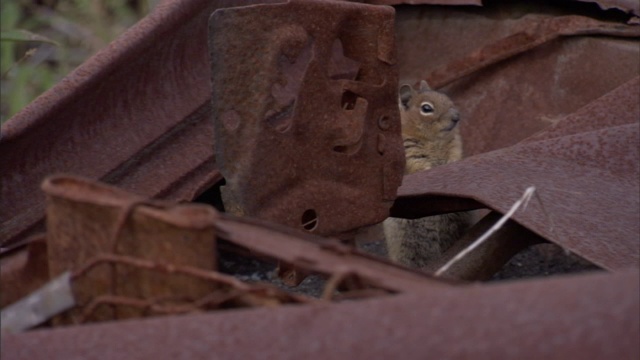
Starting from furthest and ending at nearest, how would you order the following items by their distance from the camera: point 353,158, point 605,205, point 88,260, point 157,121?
1. point 157,121
2. point 353,158
3. point 605,205
4. point 88,260

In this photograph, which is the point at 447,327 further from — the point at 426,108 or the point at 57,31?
the point at 57,31

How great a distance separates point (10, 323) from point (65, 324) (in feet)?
0.29

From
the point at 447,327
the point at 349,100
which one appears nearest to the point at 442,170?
the point at 349,100

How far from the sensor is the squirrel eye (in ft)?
14.1

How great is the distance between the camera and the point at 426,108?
14.3 ft

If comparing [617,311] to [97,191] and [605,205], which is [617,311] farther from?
[605,205]

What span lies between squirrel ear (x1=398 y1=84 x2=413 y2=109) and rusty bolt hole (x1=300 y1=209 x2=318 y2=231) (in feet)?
6.24

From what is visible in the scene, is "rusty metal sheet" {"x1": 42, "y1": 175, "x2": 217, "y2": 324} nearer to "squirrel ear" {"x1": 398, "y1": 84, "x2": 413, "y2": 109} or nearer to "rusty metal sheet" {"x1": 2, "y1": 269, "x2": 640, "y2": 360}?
"rusty metal sheet" {"x1": 2, "y1": 269, "x2": 640, "y2": 360}

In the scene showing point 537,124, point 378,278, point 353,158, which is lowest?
point 537,124

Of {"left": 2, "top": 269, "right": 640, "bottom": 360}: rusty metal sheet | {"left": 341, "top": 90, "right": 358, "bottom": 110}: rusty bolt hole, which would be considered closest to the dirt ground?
{"left": 341, "top": 90, "right": 358, "bottom": 110}: rusty bolt hole

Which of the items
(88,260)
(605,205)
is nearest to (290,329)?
(88,260)

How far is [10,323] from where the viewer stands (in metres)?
1.26

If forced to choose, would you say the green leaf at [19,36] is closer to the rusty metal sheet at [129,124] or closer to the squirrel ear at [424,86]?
the rusty metal sheet at [129,124]

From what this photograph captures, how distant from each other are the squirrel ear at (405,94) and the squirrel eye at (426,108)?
0.06 metres
